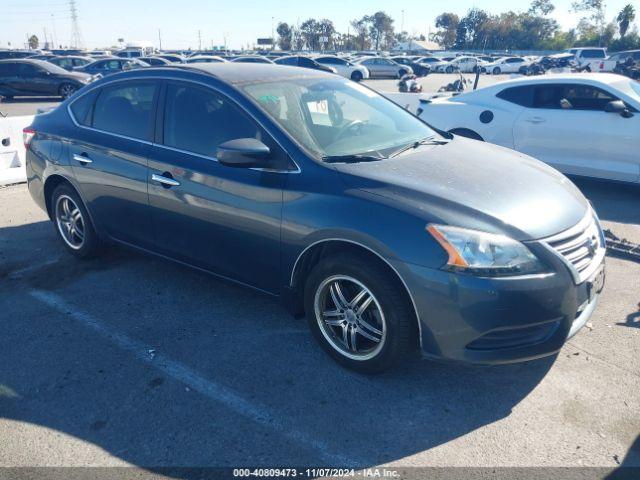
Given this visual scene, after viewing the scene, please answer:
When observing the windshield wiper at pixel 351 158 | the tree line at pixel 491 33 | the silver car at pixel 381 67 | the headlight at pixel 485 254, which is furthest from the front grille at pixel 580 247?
the tree line at pixel 491 33

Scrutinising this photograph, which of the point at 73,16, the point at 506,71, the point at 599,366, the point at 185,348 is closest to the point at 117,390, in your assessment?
the point at 185,348

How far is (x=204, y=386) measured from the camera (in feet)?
10.5

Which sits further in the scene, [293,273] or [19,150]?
[19,150]

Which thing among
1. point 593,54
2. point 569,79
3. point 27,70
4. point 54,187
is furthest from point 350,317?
point 593,54

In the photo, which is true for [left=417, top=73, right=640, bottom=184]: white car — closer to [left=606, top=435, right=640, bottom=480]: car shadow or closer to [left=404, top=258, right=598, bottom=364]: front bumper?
[left=404, top=258, right=598, bottom=364]: front bumper

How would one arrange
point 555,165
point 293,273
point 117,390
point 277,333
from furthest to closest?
point 555,165 → point 277,333 → point 293,273 → point 117,390

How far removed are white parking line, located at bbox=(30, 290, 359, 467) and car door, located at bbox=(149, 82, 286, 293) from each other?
72 centimetres

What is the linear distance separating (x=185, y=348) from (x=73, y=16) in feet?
518

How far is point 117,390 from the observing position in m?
3.18

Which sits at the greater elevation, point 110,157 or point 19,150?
point 110,157

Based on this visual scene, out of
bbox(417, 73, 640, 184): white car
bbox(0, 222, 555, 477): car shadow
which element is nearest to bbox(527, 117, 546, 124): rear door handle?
bbox(417, 73, 640, 184): white car

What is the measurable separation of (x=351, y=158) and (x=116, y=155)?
2037mm

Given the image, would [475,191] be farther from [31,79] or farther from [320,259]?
[31,79]

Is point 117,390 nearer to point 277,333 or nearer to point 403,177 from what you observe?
point 277,333
